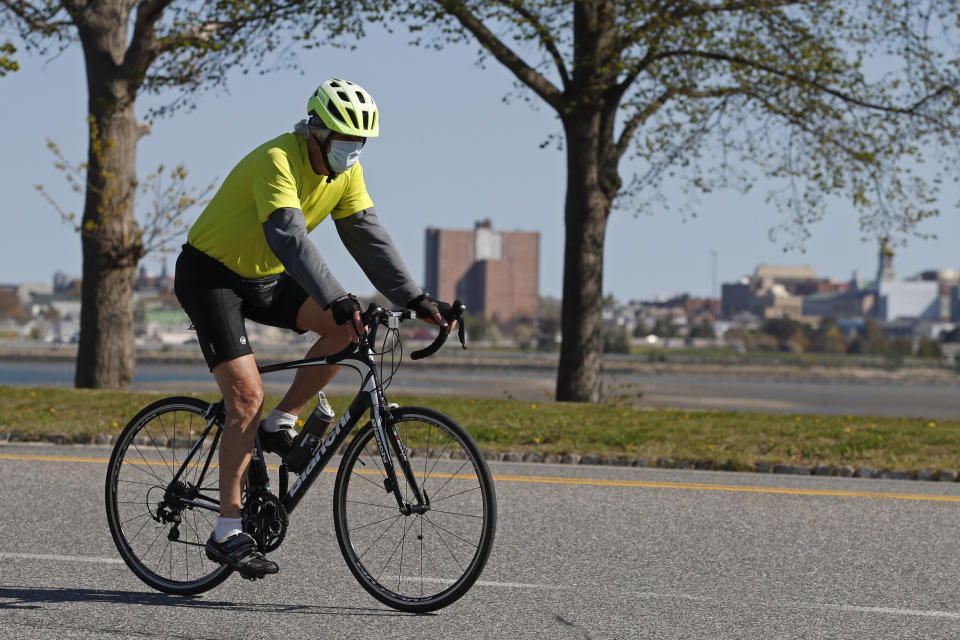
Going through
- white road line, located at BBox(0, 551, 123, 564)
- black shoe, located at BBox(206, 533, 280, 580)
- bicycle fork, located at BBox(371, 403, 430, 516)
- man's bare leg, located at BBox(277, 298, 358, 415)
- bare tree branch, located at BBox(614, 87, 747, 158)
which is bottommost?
white road line, located at BBox(0, 551, 123, 564)

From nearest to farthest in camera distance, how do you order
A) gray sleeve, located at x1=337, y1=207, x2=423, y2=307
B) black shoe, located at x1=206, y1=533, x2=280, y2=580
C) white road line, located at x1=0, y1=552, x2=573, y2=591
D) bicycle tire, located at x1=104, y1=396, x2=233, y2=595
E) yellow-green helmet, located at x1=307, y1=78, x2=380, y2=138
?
yellow-green helmet, located at x1=307, y1=78, x2=380, y2=138
black shoe, located at x1=206, y1=533, x2=280, y2=580
gray sleeve, located at x1=337, y1=207, x2=423, y2=307
bicycle tire, located at x1=104, y1=396, x2=233, y2=595
white road line, located at x1=0, y1=552, x2=573, y2=591

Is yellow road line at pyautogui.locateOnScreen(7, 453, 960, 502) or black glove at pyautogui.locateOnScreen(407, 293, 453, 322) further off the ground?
black glove at pyautogui.locateOnScreen(407, 293, 453, 322)

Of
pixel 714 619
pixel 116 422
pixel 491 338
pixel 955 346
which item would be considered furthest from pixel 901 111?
pixel 955 346

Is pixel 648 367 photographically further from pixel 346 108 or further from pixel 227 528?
pixel 346 108

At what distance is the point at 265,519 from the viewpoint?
5.04 metres

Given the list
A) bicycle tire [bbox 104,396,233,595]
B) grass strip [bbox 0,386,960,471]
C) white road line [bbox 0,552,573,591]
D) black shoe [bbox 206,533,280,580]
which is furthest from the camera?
grass strip [bbox 0,386,960,471]

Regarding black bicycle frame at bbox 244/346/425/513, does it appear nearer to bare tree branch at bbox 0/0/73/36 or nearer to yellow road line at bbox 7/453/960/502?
yellow road line at bbox 7/453/960/502

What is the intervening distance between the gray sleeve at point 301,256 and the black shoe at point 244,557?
3.35ft

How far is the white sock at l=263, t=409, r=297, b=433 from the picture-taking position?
5.14 m

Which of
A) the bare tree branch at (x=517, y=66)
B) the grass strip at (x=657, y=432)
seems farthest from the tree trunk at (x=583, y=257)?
the grass strip at (x=657, y=432)

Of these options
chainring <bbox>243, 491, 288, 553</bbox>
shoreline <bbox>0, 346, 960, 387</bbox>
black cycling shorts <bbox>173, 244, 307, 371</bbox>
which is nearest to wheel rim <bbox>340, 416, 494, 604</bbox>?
chainring <bbox>243, 491, 288, 553</bbox>

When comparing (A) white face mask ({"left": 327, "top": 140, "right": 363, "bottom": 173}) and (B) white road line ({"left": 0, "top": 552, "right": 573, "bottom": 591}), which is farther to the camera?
(B) white road line ({"left": 0, "top": 552, "right": 573, "bottom": 591})

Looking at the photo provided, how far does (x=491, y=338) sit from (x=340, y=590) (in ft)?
593

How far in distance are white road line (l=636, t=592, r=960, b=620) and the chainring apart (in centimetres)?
150
